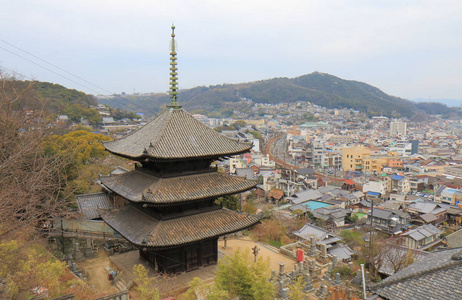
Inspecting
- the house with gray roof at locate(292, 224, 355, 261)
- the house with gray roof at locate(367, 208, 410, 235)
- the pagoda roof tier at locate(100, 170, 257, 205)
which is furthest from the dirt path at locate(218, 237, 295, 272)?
the house with gray roof at locate(367, 208, 410, 235)

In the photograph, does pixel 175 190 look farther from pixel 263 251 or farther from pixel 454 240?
pixel 454 240

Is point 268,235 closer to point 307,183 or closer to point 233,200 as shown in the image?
→ point 233,200

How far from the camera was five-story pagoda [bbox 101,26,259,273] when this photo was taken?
1653cm

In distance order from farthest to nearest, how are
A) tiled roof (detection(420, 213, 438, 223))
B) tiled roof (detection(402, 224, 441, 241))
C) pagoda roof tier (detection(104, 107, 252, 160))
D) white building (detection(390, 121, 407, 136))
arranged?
white building (detection(390, 121, 407, 136)), tiled roof (detection(420, 213, 438, 223)), tiled roof (detection(402, 224, 441, 241)), pagoda roof tier (detection(104, 107, 252, 160))

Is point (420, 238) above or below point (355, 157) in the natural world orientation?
below

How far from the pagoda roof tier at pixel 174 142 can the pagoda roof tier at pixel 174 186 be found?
1576 mm

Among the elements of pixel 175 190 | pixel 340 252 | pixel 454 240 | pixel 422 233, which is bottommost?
pixel 422 233

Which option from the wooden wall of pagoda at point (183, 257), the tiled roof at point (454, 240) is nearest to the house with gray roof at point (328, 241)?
the wooden wall of pagoda at point (183, 257)

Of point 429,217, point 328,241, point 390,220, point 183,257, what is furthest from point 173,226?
point 429,217

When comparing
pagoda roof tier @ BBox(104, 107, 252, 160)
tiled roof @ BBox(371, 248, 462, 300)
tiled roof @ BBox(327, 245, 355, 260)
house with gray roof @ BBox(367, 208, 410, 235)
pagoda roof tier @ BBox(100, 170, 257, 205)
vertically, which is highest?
pagoda roof tier @ BBox(104, 107, 252, 160)

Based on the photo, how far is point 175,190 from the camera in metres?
17.0

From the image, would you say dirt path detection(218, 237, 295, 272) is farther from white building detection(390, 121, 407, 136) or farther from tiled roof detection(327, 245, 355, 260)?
white building detection(390, 121, 407, 136)

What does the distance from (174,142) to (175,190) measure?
2.58 m

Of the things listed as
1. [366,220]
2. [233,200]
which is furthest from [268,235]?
[366,220]
